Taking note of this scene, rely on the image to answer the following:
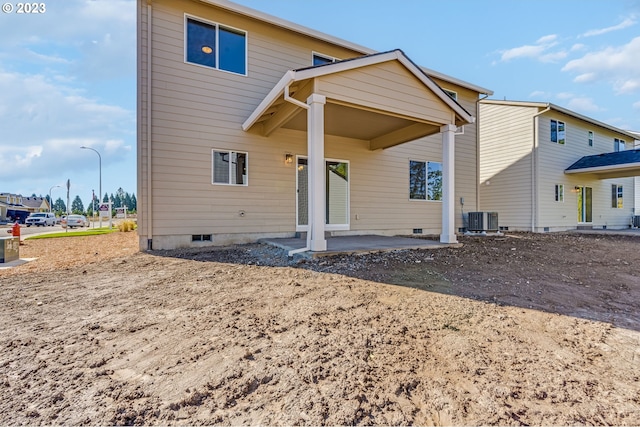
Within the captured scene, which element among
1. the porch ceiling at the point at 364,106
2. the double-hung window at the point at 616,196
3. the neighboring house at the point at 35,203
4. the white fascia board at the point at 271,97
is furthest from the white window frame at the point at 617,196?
the neighboring house at the point at 35,203

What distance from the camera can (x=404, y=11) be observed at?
9.32m

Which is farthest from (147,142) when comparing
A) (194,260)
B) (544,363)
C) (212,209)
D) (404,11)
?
(404,11)

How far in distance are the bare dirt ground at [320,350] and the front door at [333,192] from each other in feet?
13.0

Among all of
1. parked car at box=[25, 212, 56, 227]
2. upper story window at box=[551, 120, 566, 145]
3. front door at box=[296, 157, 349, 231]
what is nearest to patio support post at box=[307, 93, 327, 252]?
front door at box=[296, 157, 349, 231]

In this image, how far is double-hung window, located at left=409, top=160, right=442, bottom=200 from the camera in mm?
9612

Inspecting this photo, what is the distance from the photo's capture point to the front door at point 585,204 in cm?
1405

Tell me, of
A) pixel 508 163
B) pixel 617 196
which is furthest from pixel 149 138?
pixel 617 196

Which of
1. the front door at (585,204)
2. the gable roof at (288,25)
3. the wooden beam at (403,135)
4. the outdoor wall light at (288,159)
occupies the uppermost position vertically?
the gable roof at (288,25)

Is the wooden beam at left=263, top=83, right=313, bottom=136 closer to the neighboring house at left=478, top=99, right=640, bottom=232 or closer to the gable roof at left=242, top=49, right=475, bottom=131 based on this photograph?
the gable roof at left=242, top=49, right=475, bottom=131

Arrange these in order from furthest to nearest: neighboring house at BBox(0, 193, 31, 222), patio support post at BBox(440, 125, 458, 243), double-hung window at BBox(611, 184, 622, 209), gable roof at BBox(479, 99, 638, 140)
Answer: neighboring house at BBox(0, 193, 31, 222)
double-hung window at BBox(611, 184, 622, 209)
gable roof at BBox(479, 99, 638, 140)
patio support post at BBox(440, 125, 458, 243)

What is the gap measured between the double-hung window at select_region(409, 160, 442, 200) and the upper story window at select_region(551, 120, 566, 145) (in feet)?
22.4

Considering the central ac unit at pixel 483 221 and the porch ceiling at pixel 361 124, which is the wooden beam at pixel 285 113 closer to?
the porch ceiling at pixel 361 124

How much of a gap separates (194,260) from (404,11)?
32.2ft

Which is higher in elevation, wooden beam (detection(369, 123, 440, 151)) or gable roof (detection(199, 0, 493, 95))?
gable roof (detection(199, 0, 493, 95))
